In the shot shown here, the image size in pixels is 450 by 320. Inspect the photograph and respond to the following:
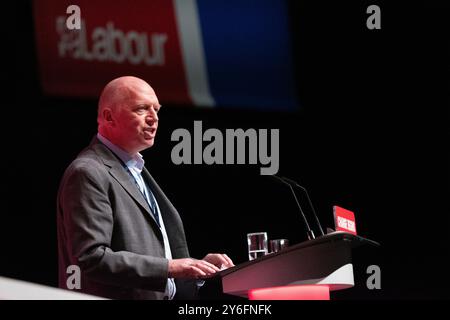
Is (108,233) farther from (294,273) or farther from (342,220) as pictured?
(342,220)

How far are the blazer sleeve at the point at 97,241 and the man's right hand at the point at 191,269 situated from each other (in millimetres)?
32

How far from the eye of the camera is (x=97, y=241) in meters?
2.72

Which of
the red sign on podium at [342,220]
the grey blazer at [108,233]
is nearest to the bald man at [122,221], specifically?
the grey blazer at [108,233]

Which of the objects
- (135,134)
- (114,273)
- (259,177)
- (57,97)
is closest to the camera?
(114,273)

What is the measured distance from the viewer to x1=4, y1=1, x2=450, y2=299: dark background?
4.30m

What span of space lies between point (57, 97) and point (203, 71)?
0.84m

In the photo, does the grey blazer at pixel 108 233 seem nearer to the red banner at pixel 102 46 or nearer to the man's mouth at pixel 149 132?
the man's mouth at pixel 149 132

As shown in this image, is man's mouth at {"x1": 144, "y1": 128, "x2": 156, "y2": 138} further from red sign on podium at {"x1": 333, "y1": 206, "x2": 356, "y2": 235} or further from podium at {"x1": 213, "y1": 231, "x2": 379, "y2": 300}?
red sign on podium at {"x1": 333, "y1": 206, "x2": 356, "y2": 235}

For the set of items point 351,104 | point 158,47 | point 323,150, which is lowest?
point 323,150

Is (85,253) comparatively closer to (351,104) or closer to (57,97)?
(57,97)

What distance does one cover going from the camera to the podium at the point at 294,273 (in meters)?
2.70

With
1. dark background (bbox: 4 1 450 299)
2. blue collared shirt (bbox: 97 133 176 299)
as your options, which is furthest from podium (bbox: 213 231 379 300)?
dark background (bbox: 4 1 450 299)

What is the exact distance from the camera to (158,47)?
158 inches

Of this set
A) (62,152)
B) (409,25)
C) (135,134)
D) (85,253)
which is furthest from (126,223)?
(409,25)
